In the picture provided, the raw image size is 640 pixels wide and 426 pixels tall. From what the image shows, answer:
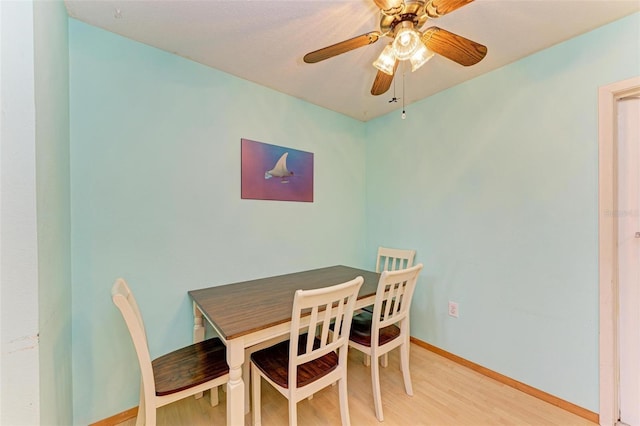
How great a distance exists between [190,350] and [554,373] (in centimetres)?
232

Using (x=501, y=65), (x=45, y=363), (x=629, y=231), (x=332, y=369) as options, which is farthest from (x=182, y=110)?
(x=629, y=231)

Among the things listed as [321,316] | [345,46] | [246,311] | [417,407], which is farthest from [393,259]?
[345,46]

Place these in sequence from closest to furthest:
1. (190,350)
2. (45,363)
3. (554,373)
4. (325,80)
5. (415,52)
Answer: (45,363), (415,52), (190,350), (554,373), (325,80)

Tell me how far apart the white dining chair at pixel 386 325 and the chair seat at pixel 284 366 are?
0.88 ft

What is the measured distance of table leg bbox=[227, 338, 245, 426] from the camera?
1.11 metres

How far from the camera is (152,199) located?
161cm

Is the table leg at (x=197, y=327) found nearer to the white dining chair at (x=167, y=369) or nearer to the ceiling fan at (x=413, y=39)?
the white dining chair at (x=167, y=369)

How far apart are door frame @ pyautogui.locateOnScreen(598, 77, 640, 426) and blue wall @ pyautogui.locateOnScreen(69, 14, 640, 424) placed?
44mm

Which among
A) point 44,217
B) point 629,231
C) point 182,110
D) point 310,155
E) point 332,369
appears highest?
point 182,110

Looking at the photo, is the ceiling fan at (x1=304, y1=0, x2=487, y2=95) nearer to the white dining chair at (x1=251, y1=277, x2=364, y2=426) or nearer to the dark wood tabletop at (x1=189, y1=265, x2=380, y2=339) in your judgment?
the white dining chair at (x1=251, y1=277, x2=364, y2=426)

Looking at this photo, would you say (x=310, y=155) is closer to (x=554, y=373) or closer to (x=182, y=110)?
(x=182, y=110)

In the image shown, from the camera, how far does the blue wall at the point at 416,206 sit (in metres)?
1.45

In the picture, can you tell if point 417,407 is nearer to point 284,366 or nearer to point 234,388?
point 284,366

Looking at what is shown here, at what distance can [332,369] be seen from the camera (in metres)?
1.37
